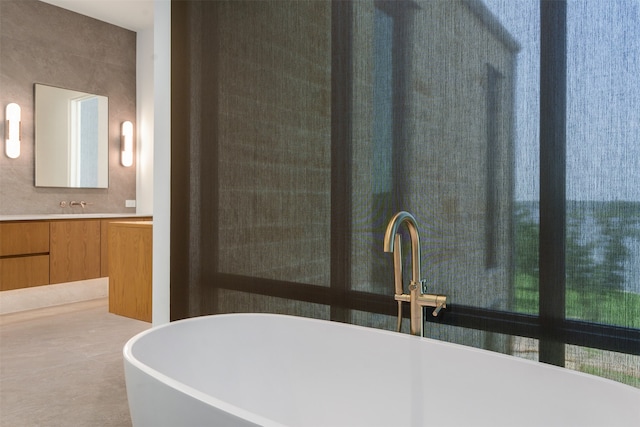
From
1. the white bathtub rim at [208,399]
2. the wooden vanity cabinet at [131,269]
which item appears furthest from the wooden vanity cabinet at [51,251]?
the white bathtub rim at [208,399]

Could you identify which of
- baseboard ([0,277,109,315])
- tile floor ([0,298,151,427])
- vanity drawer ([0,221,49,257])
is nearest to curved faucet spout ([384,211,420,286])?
tile floor ([0,298,151,427])

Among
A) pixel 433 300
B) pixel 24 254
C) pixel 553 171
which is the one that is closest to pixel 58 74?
pixel 24 254

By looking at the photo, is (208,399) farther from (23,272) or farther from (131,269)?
(23,272)

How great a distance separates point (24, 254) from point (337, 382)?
3.18m

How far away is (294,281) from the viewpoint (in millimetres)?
2223

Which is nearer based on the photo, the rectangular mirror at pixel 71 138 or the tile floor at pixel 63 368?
the tile floor at pixel 63 368

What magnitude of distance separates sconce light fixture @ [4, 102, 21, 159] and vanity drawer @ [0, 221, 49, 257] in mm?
850

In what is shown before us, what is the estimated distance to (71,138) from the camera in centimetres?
463

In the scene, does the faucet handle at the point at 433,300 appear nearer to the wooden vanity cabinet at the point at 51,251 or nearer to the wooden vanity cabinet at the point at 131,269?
the wooden vanity cabinet at the point at 131,269

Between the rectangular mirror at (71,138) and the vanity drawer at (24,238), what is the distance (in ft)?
2.49

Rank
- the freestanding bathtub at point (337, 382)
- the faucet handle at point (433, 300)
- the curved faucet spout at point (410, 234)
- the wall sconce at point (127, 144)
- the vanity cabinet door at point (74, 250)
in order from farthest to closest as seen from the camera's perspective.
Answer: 1. the wall sconce at point (127, 144)
2. the vanity cabinet door at point (74, 250)
3. the faucet handle at point (433, 300)
4. the curved faucet spout at point (410, 234)
5. the freestanding bathtub at point (337, 382)

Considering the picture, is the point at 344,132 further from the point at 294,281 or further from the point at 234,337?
the point at 234,337

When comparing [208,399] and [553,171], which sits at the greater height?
[553,171]

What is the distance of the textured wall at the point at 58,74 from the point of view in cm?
423
